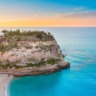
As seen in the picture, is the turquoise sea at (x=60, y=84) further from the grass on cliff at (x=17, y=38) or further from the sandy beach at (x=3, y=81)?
the grass on cliff at (x=17, y=38)

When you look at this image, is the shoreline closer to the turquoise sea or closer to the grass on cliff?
the turquoise sea

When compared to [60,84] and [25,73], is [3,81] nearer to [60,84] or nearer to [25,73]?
[25,73]

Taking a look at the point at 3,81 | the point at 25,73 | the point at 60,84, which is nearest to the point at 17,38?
the point at 25,73

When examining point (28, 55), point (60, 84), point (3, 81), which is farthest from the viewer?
point (28, 55)

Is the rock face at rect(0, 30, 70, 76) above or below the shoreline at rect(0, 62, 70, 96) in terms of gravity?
above

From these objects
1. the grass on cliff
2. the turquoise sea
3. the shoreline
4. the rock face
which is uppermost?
the grass on cliff

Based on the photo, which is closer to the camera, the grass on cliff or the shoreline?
the shoreline

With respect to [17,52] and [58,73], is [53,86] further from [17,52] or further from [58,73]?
[17,52]

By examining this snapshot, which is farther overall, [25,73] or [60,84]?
[25,73]

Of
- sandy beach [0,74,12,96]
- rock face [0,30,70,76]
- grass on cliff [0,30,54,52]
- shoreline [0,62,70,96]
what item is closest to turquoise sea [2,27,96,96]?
shoreline [0,62,70,96]

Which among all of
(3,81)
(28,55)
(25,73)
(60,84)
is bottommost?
(60,84)
